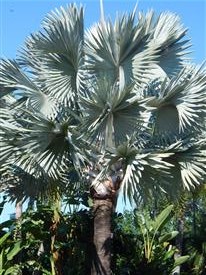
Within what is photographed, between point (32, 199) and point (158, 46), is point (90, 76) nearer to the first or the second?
point (158, 46)

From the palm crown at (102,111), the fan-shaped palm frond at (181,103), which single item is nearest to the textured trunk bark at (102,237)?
the palm crown at (102,111)

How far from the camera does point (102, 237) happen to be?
10.2 meters

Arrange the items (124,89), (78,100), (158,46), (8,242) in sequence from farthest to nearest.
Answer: (8,242), (158,46), (78,100), (124,89)

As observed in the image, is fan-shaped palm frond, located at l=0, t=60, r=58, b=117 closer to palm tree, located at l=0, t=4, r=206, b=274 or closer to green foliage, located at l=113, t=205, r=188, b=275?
palm tree, located at l=0, t=4, r=206, b=274

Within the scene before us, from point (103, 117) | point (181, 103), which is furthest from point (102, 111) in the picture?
point (181, 103)

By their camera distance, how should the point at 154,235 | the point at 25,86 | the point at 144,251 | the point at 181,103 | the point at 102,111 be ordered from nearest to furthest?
the point at 102,111 < the point at 181,103 < the point at 25,86 < the point at 144,251 < the point at 154,235

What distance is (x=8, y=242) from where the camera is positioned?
43.0 feet

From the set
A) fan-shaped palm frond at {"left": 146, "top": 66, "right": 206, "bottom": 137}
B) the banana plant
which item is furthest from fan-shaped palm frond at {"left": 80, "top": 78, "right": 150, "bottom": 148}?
the banana plant

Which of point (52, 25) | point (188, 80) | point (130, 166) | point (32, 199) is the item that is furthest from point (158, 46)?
point (32, 199)

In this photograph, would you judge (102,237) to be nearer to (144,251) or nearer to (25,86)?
(25,86)

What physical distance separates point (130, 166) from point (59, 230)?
4.54 m

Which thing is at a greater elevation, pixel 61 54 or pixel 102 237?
pixel 61 54

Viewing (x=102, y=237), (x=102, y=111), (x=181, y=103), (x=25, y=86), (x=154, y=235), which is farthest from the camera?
(x=154, y=235)

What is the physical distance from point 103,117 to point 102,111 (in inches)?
4.6
